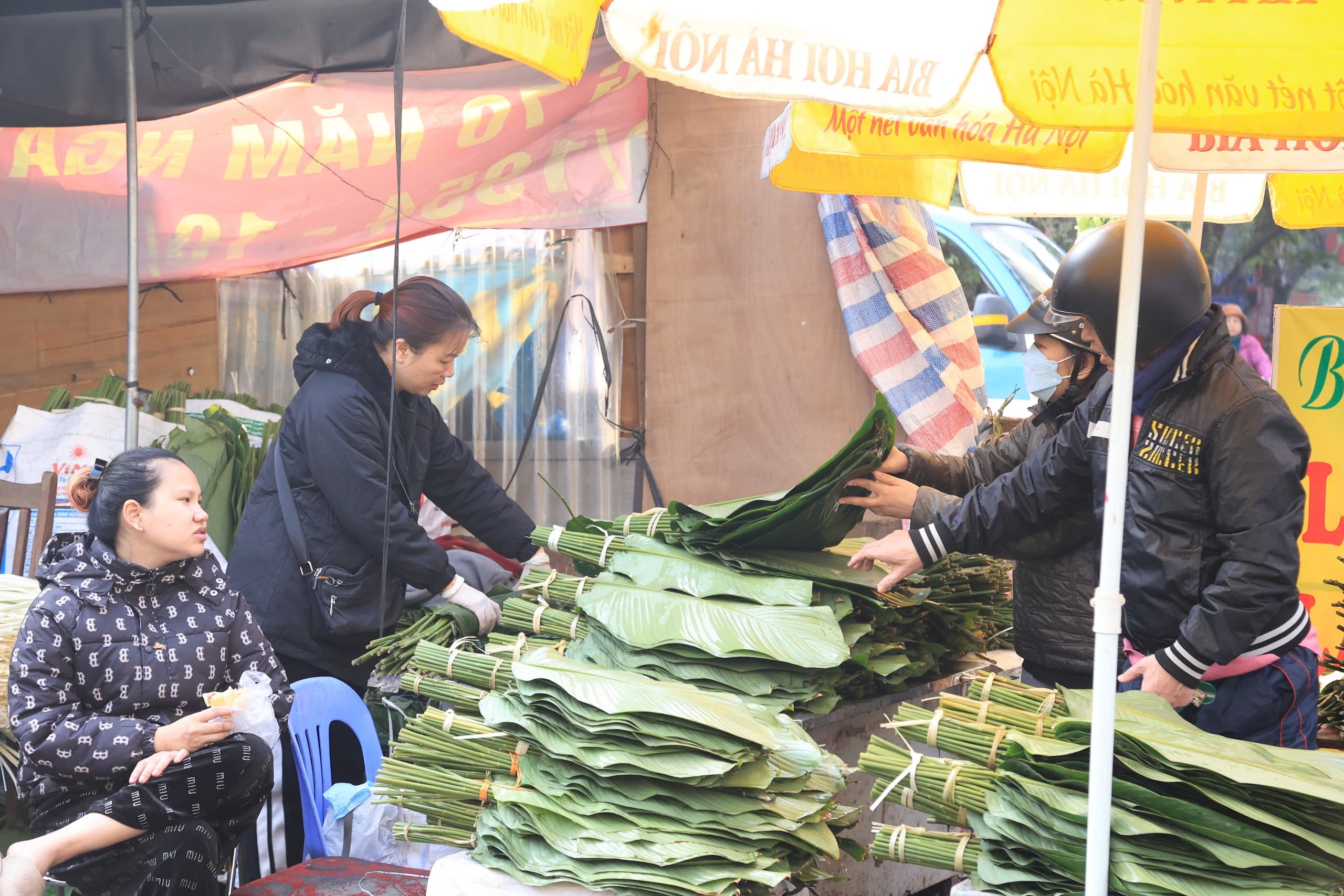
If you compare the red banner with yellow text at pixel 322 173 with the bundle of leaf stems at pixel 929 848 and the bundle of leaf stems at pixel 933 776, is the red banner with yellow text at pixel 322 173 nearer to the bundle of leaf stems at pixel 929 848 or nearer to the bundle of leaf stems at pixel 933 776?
the bundle of leaf stems at pixel 933 776

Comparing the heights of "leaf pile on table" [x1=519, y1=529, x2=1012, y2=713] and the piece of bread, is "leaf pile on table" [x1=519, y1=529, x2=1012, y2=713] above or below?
above

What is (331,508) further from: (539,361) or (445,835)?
(539,361)

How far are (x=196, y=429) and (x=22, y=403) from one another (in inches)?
45.8

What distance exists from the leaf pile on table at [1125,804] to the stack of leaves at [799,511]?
63 cm

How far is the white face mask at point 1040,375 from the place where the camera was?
392cm

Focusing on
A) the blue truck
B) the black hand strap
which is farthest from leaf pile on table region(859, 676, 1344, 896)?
the blue truck

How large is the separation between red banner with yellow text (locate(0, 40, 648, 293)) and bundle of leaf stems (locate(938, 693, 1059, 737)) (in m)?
3.04

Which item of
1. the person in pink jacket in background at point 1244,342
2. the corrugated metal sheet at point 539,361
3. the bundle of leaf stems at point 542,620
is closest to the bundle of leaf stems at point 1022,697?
the bundle of leaf stems at point 542,620

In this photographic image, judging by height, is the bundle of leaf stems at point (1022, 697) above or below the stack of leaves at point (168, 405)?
below

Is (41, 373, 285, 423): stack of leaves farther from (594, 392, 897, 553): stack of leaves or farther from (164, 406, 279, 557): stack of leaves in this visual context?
(594, 392, 897, 553): stack of leaves

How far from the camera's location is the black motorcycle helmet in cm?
255

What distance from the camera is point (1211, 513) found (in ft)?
Result: 8.16

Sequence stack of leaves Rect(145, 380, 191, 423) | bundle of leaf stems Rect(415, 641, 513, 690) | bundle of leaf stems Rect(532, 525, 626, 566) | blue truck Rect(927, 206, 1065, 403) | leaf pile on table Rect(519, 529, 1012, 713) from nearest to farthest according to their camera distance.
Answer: leaf pile on table Rect(519, 529, 1012, 713) < bundle of leaf stems Rect(415, 641, 513, 690) < bundle of leaf stems Rect(532, 525, 626, 566) < stack of leaves Rect(145, 380, 191, 423) < blue truck Rect(927, 206, 1065, 403)

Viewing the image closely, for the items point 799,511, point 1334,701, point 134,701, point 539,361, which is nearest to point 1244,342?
point 1334,701
